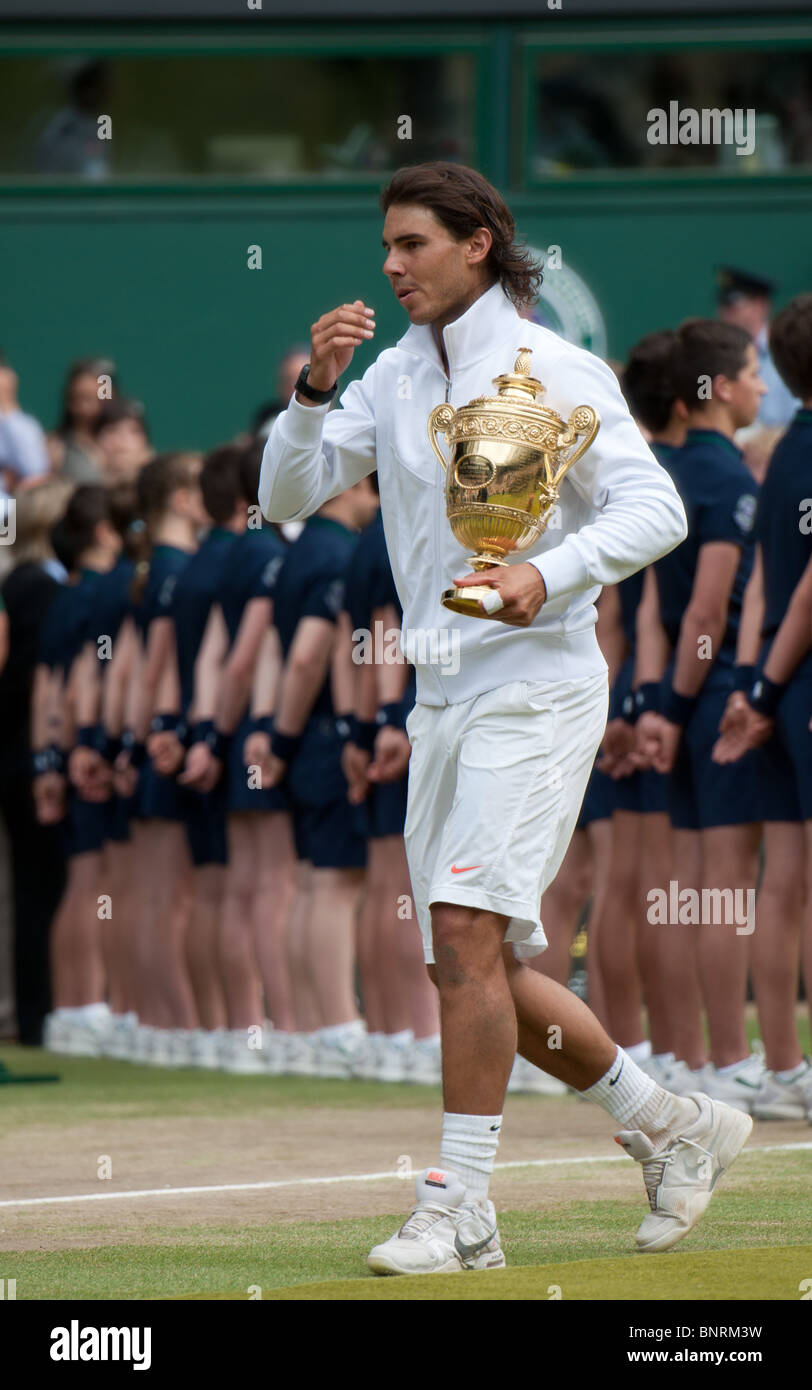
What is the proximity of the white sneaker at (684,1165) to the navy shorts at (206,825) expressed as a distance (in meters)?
5.16

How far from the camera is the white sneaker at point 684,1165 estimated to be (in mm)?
4945

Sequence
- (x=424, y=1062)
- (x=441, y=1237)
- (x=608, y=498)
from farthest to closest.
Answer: (x=424, y=1062) → (x=608, y=498) → (x=441, y=1237)

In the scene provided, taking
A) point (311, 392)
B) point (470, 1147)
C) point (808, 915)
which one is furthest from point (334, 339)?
point (808, 915)

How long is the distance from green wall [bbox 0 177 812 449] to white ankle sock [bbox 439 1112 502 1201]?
400 inches

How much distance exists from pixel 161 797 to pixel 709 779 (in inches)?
138

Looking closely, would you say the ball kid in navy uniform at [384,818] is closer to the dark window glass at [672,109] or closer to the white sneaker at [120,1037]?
the white sneaker at [120,1037]

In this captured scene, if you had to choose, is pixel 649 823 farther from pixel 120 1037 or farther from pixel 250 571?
pixel 120 1037

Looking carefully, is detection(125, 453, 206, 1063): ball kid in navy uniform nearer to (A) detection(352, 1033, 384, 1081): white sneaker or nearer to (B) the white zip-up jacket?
(A) detection(352, 1033, 384, 1081): white sneaker

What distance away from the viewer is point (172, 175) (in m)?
14.8

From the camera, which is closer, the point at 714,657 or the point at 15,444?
the point at 714,657

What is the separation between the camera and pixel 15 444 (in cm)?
1451

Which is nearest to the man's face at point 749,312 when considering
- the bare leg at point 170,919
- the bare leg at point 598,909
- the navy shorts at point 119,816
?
the navy shorts at point 119,816

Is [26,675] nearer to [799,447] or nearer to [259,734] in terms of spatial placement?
[259,734]

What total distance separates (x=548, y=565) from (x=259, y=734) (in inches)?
203
